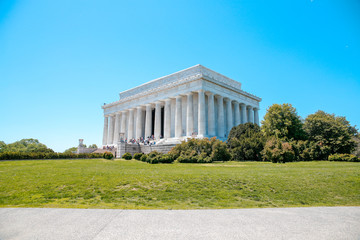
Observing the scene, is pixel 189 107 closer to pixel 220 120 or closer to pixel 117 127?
pixel 220 120

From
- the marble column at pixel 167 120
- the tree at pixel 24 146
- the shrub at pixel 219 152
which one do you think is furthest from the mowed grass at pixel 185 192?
the tree at pixel 24 146

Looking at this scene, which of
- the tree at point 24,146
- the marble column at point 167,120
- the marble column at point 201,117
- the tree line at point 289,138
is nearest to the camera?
the tree line at point 289,138

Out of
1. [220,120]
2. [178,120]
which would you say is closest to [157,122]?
[178,120]

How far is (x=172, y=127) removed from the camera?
57.2 metres

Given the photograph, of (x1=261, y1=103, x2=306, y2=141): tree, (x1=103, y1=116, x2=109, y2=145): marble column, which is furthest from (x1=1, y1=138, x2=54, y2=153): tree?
(x1=261, y1=103, x2=306, y2=141): tree

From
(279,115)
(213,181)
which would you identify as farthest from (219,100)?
(213,181)

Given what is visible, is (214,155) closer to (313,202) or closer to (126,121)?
(313,202)

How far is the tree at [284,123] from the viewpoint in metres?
38.4

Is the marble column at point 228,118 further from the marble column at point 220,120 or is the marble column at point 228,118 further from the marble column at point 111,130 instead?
the marble column at point 111,130

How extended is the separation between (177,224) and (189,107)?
4462 centimetres

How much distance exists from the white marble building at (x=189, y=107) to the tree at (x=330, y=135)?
62.4 ft

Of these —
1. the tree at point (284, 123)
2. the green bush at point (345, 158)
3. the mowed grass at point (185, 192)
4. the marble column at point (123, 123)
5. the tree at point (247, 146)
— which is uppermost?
the marble column at point (123, 123)

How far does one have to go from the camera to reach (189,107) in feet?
164

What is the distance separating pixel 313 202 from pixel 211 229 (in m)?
6.85
